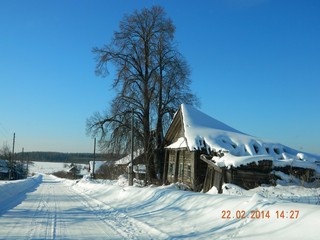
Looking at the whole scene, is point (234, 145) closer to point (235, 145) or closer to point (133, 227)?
point (235, 145)

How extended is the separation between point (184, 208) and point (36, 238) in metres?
4.65

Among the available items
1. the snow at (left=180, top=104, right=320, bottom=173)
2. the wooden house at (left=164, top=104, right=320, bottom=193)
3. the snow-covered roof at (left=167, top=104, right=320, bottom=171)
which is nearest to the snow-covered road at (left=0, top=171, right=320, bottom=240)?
the wooden house at (left=164, top=104, right=320, bottom=193)

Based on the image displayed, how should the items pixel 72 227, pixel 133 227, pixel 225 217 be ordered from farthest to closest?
pixel 72 227 → pixel 133 227 → pixel 225 217

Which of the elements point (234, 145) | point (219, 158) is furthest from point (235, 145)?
point (219, 158)

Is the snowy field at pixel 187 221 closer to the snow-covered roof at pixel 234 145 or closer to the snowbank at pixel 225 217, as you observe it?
the snowbank at pixel 225 217

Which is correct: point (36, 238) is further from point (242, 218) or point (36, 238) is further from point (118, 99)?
point (118, 99)

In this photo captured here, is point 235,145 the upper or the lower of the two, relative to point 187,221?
upper
